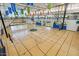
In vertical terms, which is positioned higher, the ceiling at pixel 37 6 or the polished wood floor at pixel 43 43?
the ceiling at pixel 37 6

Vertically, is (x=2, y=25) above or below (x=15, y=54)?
above

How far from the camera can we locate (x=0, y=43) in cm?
109

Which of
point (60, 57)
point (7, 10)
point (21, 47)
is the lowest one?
point (60, 57)

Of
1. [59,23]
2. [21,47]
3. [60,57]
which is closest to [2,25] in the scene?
[21,47]

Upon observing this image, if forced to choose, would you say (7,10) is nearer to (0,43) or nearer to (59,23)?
(0,43)

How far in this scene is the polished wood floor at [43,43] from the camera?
1088 millimetres

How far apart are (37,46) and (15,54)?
24cm

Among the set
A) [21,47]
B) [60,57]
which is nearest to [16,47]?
[21,47]

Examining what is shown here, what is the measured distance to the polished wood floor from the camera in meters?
1.09

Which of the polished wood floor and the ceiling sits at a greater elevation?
the ceiling

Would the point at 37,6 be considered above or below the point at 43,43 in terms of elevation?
above

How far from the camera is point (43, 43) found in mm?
1108

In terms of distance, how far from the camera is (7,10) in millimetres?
1037

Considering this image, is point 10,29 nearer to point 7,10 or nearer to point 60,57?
point 7,10
